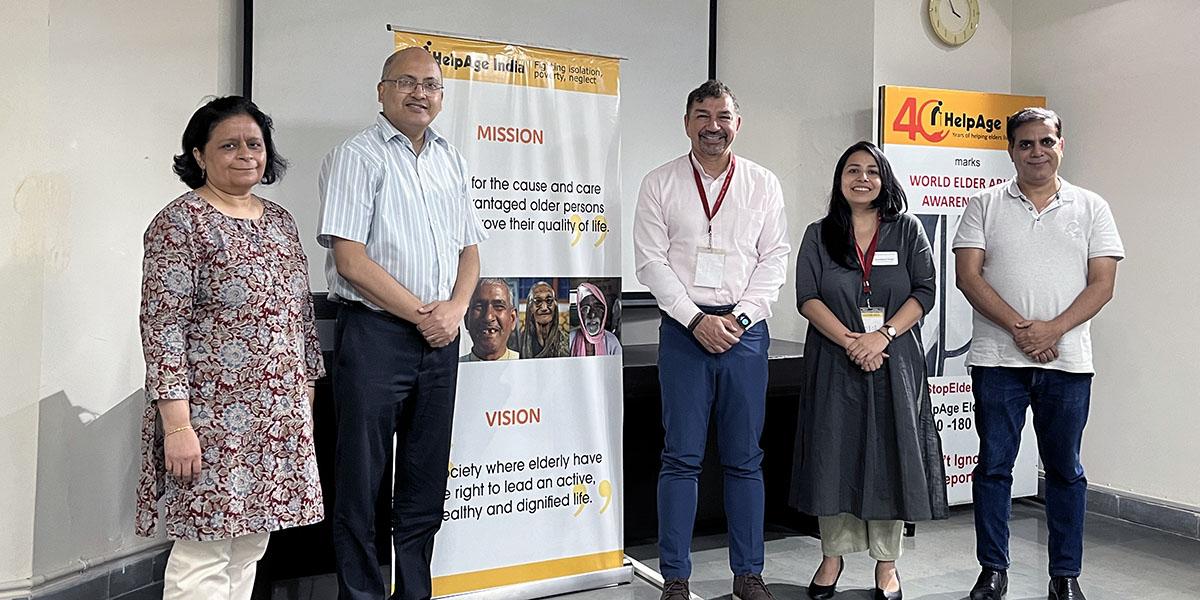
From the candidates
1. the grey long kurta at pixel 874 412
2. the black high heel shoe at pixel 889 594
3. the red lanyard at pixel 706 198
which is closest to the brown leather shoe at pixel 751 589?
the grey long kurta at pixel 874 412

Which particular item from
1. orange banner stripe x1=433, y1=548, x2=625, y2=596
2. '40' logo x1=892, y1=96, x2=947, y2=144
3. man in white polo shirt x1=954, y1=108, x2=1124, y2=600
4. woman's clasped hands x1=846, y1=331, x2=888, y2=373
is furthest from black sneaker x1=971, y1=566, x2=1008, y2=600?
'40' logo x1=892, y1=96, x2=947, y2=144

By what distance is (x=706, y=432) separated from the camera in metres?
3.12

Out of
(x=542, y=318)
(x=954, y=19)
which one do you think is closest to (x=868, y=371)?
(x=542, y=318)

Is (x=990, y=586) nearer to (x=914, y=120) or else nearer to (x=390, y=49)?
(x=914, y=120)

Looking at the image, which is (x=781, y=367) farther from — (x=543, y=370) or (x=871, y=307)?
(x=543, y=370)

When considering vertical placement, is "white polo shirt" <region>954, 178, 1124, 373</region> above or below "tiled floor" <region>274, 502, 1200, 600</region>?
above

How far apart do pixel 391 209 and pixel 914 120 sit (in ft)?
9.08

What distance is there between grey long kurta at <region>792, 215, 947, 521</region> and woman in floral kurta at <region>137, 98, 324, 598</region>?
5.51ft

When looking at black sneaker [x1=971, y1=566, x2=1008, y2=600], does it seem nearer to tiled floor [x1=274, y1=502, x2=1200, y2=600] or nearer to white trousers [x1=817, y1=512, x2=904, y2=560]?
tiled floor [x1=274, y1=502, x2=1200, y2=600]

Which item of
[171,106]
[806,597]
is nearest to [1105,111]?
[806,597]

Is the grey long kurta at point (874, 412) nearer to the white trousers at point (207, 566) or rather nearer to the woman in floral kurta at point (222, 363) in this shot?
the woman in floral kurta at point (222, 363)

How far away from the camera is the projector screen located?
3568 mm

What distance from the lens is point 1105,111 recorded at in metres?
4.59

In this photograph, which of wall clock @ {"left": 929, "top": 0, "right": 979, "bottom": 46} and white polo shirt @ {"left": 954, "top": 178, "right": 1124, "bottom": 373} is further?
wall clock @ {"left": 929, "top": 0, "right": 979, "bottom": 46}
